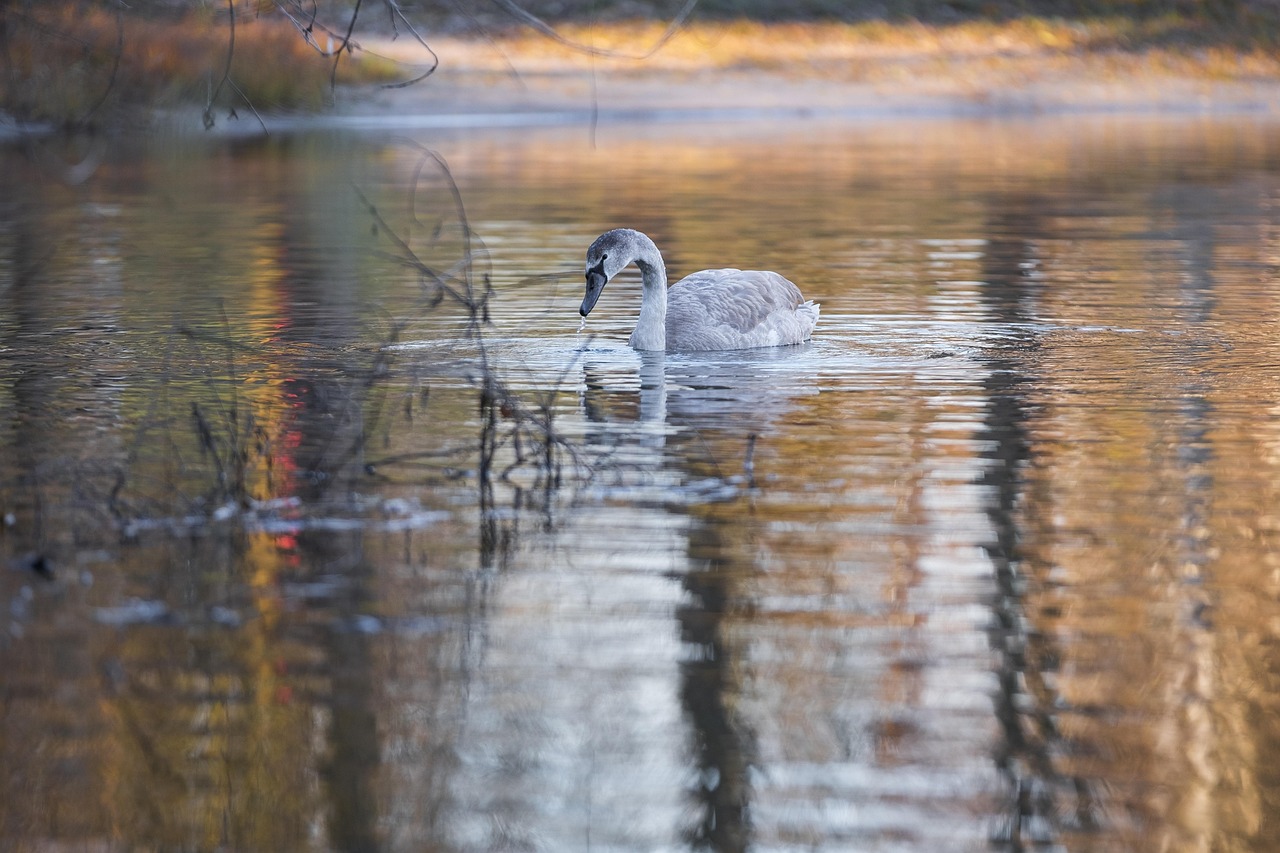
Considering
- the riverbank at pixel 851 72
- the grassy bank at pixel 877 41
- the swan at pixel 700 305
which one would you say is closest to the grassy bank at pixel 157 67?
the grassy bank at pixel 877 41

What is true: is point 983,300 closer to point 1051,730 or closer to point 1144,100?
point 1051,730

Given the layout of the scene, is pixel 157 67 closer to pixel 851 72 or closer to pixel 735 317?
pixel 851 72

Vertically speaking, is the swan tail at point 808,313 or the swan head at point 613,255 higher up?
the swan head at point 613,255

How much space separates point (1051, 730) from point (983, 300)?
11174 millimetres

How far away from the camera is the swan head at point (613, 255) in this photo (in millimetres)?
13875

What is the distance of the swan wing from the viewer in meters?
14.2

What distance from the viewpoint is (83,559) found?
307 inches

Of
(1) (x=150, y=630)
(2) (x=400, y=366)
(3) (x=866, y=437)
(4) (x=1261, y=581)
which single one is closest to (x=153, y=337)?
(2) (x=400, y=366)

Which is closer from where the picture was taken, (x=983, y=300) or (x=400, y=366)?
(x=400, y=366)

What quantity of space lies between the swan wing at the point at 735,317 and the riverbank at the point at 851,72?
3682cm

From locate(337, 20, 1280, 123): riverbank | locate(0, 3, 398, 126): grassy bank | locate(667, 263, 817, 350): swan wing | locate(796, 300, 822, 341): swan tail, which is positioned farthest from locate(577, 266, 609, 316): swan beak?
locate(337, 20, 1280, 123): riverbank

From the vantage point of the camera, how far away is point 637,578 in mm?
7535

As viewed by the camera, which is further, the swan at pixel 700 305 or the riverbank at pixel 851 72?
the riverbank at pixel 851 72

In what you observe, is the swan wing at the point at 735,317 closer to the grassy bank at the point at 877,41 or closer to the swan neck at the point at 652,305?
the swan neck at the point at 652,305
